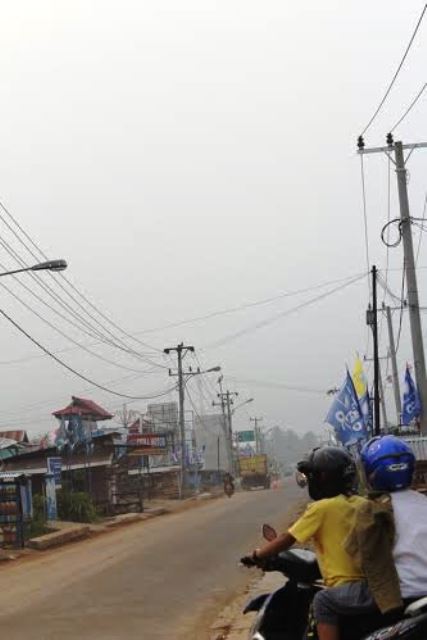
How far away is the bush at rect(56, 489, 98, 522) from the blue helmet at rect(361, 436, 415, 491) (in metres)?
30.9

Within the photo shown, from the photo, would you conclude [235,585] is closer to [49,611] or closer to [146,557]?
[49,611]

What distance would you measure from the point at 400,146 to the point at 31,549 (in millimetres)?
14681

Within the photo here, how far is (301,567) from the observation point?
4.54 m

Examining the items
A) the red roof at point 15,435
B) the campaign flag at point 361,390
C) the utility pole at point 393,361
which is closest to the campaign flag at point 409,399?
the campaign flag at point 361,390

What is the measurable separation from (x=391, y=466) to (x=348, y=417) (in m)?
21.1

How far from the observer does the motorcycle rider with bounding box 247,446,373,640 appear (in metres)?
3.89

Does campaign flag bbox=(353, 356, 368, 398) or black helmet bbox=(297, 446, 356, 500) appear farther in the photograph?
campaign flag bbox=(353, 356, 368, 398)

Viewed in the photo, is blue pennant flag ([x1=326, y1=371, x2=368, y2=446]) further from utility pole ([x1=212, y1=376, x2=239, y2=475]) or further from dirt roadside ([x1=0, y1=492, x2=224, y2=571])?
utility pole ([x1=212, y1=376, x2=239, y2=475])

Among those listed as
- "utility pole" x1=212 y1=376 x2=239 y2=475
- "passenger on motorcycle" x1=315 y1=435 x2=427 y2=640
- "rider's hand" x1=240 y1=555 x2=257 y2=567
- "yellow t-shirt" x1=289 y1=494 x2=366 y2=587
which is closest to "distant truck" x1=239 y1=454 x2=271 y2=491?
"utility pole" x1=212 y1=376 x2=239 y2=475

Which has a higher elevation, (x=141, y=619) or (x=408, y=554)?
(x=408, y=554)

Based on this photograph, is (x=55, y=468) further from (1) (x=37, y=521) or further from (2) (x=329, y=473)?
(2) (x=329, y=473)

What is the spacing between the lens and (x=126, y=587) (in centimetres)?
1363

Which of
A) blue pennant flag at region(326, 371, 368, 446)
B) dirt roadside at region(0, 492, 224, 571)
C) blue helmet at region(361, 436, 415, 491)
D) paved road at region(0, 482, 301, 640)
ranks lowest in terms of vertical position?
dirt roadside at region(0, 492, 224, 571)

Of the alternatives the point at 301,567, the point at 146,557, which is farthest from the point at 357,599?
the point at 146,557
